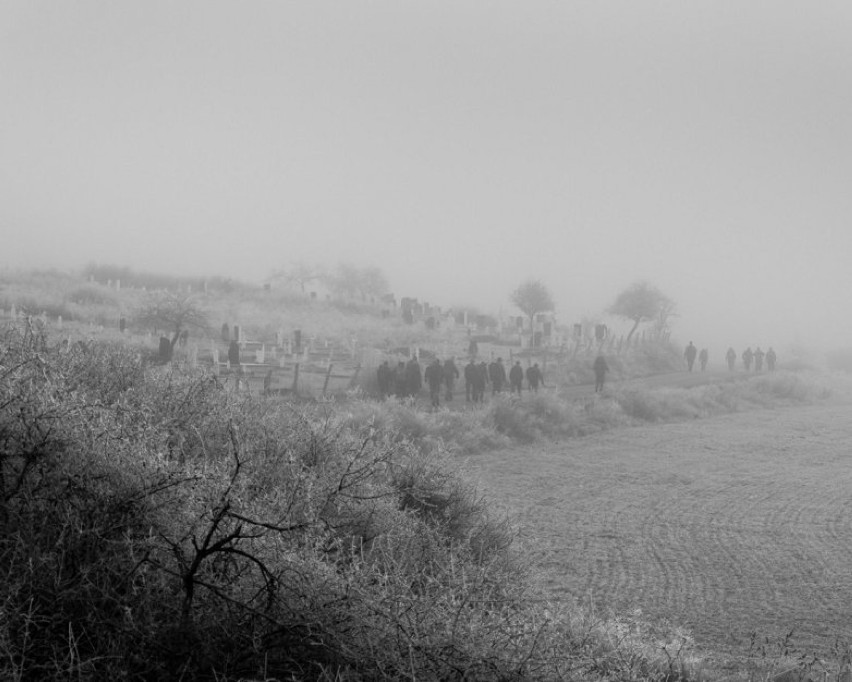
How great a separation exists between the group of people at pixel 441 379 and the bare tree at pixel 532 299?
2641 cm

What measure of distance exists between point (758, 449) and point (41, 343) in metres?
24.8

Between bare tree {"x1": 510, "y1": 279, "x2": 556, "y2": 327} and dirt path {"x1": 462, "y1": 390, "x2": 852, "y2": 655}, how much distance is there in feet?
109

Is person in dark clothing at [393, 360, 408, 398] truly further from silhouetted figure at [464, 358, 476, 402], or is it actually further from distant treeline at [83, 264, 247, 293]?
distant treeline at [83, 264, 247, 293]

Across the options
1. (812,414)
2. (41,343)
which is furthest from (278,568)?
(812,414)

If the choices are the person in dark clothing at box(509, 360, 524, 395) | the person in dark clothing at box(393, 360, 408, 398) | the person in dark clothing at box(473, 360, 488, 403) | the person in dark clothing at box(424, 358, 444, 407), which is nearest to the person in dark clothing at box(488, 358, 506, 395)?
the person in dark clothing at box(509, 360, 524, 395)

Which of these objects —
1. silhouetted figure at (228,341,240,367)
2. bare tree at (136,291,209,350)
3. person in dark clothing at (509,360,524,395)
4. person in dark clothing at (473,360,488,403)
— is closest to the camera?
silhouetted figure at (228,341,240,367)

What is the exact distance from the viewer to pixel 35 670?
183 inches

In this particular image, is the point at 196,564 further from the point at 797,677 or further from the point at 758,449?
the point at 758,449

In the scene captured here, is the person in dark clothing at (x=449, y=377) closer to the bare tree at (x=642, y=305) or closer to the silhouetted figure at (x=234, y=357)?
the silhouetted figure at (x=234, y=357)

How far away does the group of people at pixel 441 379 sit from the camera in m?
32.0

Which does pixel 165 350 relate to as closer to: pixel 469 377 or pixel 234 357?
pixel 234 357

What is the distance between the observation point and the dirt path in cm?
1110

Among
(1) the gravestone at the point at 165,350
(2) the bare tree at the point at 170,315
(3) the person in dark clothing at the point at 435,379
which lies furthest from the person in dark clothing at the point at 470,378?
(2) the bare tree at the point at 170,315

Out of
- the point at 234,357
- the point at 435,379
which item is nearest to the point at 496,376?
the point at 435,379
